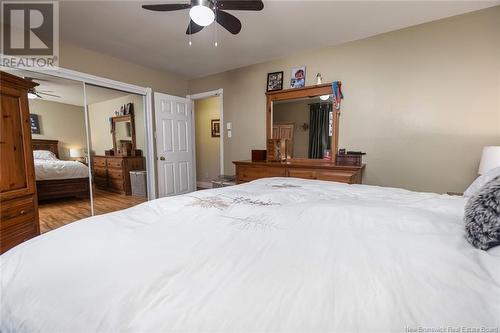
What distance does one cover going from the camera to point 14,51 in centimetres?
252

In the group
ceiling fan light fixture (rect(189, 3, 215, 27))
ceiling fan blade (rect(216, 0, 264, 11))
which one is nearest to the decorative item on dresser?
ceiling fan blade (rect(216, 0, 264, 11))

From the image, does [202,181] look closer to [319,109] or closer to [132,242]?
[319,109]

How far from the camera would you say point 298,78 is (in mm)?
3232

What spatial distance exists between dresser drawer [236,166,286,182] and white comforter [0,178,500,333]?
2.13 m

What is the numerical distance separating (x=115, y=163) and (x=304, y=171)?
4.28m

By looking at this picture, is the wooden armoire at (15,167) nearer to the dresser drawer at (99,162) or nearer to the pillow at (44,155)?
the pillow at (44,155)

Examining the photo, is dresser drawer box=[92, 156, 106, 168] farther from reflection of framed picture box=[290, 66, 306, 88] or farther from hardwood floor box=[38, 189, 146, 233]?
reflection of framed picture box=[290, 66, 306, 88]

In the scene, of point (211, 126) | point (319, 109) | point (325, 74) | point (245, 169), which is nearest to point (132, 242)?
point (245, 169)

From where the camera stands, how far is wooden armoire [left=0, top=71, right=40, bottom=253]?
1.79 m

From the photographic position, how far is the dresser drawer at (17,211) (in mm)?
1790

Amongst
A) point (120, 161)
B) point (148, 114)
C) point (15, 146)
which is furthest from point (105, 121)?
point (15, 146)

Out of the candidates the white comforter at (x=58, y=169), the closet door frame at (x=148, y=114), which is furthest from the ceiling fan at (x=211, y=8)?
the white comforter at (x=58, y=169)

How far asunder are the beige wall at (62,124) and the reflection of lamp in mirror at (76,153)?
5 cm

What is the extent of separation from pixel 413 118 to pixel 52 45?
14.5 feet
